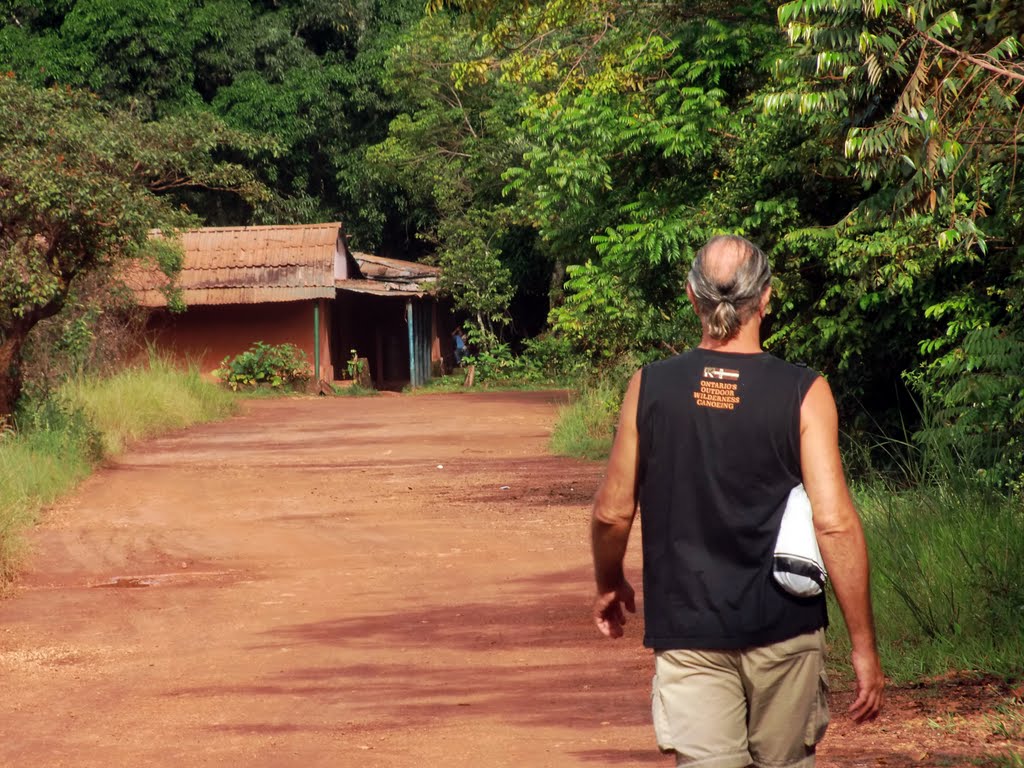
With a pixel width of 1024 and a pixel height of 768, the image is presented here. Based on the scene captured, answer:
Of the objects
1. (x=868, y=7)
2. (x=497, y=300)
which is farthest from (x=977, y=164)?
(x=497, y=300)

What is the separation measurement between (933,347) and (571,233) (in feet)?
26.0

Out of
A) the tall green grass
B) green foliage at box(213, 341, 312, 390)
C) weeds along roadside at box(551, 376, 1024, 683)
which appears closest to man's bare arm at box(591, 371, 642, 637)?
weeds along roadside at box(551, 376, 1024, 683)

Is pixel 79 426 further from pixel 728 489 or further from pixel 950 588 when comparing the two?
pixel 728 489

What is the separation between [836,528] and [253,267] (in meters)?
28.1

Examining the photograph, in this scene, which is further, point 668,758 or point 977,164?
point 977,164

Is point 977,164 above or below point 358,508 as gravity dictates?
above

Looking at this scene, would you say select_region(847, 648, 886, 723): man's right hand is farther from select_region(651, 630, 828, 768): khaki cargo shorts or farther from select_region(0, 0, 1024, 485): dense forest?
select_region(0, 0, 1024, 485): dense forest

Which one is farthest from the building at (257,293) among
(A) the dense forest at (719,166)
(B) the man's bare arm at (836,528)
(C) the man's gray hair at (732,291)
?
(B) the man's bare arm at (836,528)

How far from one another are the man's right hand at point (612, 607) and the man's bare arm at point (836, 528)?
20.4 inches

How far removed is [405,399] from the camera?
28719 millimetres

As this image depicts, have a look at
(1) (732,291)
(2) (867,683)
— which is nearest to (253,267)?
(1) (732,291)

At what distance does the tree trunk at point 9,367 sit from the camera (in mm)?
14969

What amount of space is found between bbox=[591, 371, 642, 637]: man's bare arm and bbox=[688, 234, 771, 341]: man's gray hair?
228 millimetres

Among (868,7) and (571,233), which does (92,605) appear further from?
(571,233)
